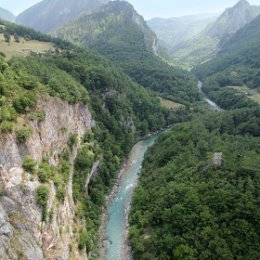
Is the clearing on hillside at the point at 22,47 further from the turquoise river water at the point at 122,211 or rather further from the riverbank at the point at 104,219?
the riverbank at the point at 104,219

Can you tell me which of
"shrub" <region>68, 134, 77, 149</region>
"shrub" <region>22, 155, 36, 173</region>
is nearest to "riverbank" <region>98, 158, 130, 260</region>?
"shrub" <region>68, 134, 77, 149</region>

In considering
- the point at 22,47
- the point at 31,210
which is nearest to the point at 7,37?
the point at 22,47

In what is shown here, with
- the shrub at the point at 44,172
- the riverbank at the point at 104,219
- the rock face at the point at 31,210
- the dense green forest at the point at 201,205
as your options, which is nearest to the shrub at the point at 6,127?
the rock face at the point at 31,210

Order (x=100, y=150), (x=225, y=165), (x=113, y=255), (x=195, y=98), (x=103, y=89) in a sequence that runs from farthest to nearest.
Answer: (x=195, y=98) → (x=103, y=89) → (x=100, y=150) → (x=225, y=165) → (x=113, y=255)

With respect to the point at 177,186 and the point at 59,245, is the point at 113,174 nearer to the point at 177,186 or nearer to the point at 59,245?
the point at 177,186

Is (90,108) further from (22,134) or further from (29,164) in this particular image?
(29,164)

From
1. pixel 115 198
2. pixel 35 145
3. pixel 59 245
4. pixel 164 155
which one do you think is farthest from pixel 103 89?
pixel 59 245

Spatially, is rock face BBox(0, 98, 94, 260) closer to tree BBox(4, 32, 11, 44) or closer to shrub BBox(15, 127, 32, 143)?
shrub BBox(15, 127, 32, 143)
